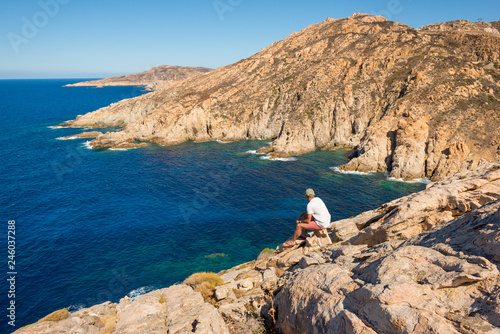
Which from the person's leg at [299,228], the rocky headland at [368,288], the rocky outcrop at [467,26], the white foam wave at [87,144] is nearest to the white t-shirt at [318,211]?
the person's leg at [299,228]

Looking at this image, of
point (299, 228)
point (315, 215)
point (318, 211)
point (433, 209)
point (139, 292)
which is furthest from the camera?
point (139, 292)

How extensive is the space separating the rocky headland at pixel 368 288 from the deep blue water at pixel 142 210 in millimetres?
19435

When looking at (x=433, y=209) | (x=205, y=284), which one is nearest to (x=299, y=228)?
(x=205, y=284)

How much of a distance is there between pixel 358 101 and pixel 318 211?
302 ft

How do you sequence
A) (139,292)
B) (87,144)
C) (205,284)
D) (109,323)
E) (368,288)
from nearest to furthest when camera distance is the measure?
(368,288), (109,323), (205,284), (139,292), (87,144)

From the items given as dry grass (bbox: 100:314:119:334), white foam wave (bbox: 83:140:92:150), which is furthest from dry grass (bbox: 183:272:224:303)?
white foam wave (bbox: 83:140:92:150)

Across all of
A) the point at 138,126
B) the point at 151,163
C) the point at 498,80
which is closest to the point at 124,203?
the point at 151,163

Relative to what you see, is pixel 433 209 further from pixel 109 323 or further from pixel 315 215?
pixel 109 323

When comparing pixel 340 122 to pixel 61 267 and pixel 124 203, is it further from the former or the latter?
pixel 61 267

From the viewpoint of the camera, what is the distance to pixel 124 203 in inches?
2265

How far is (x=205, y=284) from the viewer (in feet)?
63.1

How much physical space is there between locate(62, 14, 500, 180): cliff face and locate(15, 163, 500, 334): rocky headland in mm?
56408

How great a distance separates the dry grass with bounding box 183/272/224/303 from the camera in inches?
724

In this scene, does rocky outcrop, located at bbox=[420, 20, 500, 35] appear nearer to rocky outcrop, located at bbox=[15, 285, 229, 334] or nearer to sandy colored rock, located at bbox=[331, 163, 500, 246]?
sandy colored rock, located at bbox=[331, 163, 500, 246]
